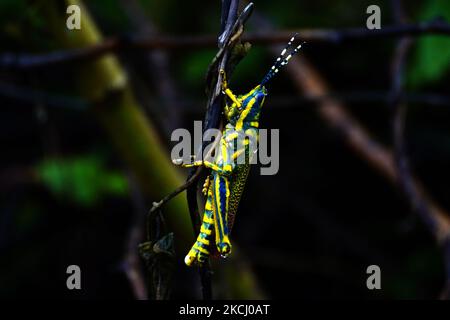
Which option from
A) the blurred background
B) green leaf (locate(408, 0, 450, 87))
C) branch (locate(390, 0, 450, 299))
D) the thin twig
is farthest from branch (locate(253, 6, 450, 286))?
the thin twig

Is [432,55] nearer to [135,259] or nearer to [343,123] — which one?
[343,123]

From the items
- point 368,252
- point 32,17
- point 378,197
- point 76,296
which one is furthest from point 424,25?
point 76,296

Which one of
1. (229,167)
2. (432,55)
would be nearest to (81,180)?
(432,55)

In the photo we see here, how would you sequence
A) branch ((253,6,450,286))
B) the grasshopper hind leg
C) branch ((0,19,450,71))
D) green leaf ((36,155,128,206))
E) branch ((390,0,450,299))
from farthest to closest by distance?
green leaf ((36,155,128,206)) → branch ((253,6,450,286)) → branch ((390,0,450,299)) → branch ((0,19,450,71)) → the grasshopper hind leg

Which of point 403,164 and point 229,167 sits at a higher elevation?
point 403,164

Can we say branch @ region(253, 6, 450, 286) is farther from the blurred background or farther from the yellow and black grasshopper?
the yellow and black grasshopper

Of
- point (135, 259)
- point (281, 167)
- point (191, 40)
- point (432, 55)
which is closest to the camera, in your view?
point (135, 259)

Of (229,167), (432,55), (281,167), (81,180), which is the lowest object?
→ (229,167)

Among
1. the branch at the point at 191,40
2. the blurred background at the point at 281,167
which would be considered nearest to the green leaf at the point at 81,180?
the blurred background at the point at 281,167
